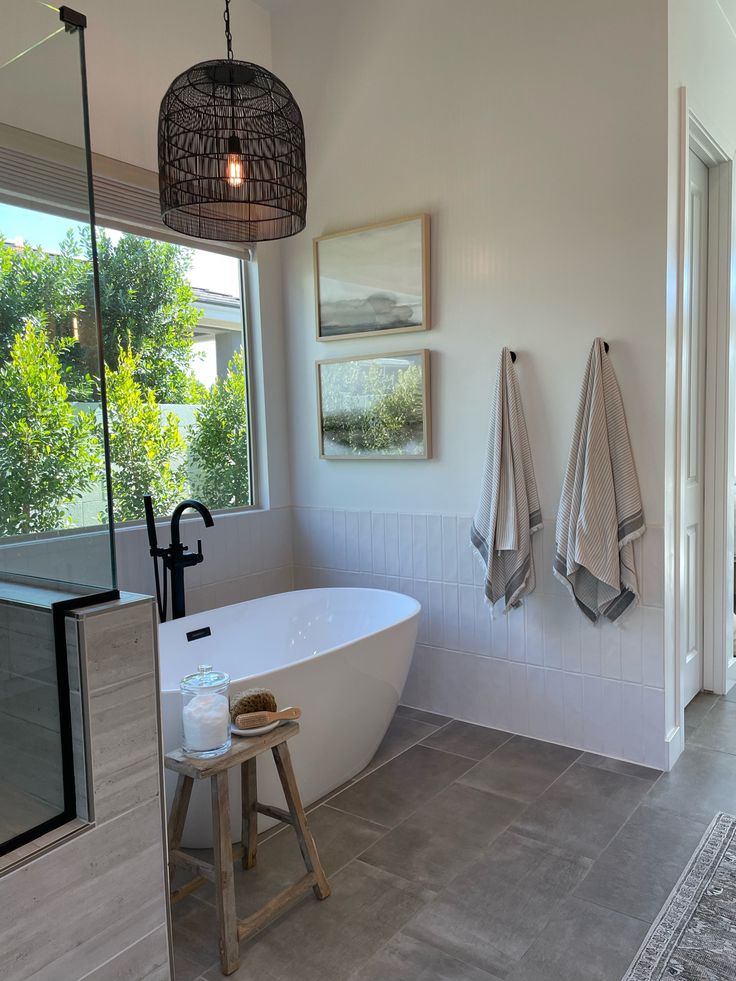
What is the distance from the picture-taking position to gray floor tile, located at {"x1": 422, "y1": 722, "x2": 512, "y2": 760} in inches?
122

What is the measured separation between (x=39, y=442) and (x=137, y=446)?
1.71 m

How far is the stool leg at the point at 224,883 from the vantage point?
6.14 feet

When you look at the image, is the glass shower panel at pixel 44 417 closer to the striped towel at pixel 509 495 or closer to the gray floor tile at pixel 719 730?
the striped towel at pixel 509 495

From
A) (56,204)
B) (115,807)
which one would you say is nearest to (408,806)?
(115,807)

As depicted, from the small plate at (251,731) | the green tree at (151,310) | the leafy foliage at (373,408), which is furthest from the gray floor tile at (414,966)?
the green tree at (151,310)

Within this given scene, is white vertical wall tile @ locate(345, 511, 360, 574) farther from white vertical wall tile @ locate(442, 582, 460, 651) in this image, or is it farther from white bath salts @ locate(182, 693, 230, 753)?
white bath salts @ locate(182, 693, 230, 753)

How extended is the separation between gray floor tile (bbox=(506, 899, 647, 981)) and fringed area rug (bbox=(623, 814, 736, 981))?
0.04m

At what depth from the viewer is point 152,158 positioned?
3.19 metres

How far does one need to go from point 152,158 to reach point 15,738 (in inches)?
100

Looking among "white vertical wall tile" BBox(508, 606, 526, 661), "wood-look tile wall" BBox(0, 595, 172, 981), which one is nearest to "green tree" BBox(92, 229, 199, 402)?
"white vertical wall tile" BBox(508, 606, 526, 661)

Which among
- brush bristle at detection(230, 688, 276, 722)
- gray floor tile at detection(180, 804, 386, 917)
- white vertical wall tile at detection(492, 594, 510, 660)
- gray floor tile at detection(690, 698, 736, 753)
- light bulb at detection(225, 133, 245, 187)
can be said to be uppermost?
light bulb at detection(225, 133, 245, 187)

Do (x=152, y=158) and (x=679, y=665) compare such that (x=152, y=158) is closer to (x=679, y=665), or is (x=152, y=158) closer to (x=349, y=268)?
(x=349, y=268)

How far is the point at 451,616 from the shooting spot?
11.2 feet

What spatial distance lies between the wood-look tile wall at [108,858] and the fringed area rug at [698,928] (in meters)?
1.17
